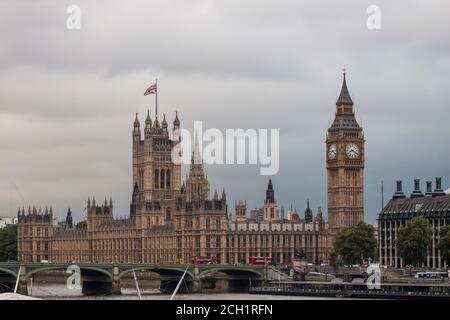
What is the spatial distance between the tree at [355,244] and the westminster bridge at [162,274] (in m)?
4.86

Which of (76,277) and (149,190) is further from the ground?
(149,190)

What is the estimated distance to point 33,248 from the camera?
356 ft

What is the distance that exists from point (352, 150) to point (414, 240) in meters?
18.4

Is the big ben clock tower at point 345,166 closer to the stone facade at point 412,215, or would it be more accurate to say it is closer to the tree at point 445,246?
the stone facade at point 412,215

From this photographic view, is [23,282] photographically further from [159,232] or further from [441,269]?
[159,232]

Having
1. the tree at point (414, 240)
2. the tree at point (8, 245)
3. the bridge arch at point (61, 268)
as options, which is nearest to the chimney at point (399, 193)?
the tree at point (414, 240)

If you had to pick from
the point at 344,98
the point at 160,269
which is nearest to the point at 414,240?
the point at 160,269

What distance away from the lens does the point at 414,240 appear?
6800 cm

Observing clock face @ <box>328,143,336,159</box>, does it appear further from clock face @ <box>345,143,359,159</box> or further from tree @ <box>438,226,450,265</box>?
tree @ <box>438,226,450,265</box>

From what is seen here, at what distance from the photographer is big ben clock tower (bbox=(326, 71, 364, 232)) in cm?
8494

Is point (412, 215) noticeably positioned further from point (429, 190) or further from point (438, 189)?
point (429, 190)

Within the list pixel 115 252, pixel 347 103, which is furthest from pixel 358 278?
pixel 115 252

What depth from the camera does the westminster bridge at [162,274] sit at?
62.3 metres
